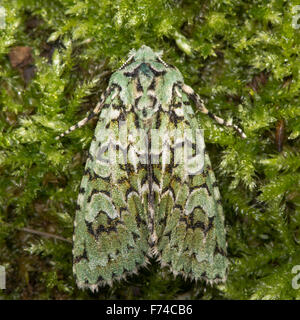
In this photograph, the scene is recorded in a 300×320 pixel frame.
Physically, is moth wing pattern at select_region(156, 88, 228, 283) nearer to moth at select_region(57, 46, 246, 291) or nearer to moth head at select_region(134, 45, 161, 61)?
moth at select_region(57, 46, 246, 291)

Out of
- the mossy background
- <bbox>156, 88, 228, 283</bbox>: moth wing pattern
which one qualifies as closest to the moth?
<bbox>156, 88, 228, 283</bbox>: moth wing pattern

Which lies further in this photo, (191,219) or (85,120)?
(85,120)

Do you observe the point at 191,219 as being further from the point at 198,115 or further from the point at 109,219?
the point at 198,115

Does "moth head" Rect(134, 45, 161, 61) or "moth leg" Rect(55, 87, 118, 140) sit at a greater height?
"moth head" Rect(134, 45, 161, 61)

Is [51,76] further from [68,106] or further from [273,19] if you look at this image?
[273,19]

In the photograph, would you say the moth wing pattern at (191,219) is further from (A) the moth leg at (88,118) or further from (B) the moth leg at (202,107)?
(A) the moth leg at (88,118)

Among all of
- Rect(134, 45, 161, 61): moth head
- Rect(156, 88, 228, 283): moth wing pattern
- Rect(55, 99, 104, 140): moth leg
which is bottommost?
Rect(156, 88, 228, 283): moth wing pattern

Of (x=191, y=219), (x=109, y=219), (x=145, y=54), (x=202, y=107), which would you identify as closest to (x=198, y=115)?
(x=202, y=107)
